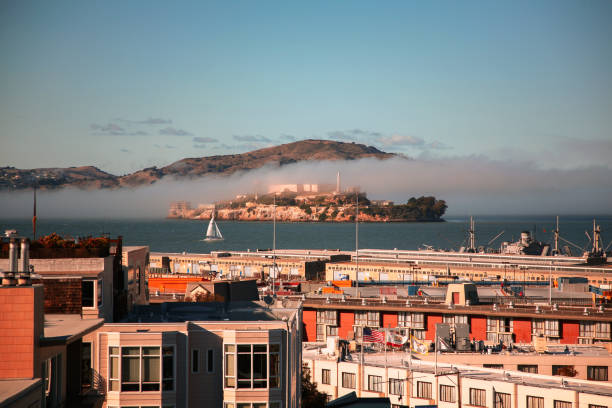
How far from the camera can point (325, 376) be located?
28000 millimetres

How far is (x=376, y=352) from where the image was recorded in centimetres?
3038

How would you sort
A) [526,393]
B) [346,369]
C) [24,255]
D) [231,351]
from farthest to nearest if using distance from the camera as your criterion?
[346,369] < [526,393] < [231,351] < [24,255]

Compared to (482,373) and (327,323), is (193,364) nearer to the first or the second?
(482,373)

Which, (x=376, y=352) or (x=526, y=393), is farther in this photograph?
(x=376, y=352)

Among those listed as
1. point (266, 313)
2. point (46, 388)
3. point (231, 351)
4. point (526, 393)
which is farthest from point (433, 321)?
point (46, 388)

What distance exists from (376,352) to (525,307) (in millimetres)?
10620

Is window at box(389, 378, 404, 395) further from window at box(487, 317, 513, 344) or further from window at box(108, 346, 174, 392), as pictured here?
window at box(108, 346, 174, 392)

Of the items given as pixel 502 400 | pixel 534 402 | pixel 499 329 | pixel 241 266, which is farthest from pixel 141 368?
pixel 241 266

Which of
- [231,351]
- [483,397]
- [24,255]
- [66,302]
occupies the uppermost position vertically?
[24,255]

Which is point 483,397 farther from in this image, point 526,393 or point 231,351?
point 231,351

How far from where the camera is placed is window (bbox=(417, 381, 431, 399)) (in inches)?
1022

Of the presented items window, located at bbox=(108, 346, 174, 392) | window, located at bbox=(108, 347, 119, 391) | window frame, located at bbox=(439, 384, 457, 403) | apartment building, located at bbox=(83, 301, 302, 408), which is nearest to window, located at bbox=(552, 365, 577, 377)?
window frame, located at bbox=(439, 384, 457, 403)

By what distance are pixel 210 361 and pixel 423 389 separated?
12664mm

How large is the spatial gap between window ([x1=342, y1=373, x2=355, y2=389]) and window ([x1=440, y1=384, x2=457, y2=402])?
11.4 feet
